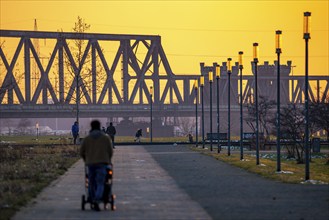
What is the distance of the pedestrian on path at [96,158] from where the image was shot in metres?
22.6

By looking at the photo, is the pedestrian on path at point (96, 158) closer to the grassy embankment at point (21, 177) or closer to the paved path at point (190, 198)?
the paved path at point (190, 198)

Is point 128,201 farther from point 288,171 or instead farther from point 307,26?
point 288,171

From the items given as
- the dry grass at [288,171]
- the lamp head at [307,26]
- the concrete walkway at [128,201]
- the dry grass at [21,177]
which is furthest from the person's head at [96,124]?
the lamp head at [307,26]

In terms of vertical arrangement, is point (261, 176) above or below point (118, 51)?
below

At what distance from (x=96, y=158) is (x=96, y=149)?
195 mm

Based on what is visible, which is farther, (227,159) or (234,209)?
(227,159)

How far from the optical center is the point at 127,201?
2522 centimetres

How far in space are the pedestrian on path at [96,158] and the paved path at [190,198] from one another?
0.44 m

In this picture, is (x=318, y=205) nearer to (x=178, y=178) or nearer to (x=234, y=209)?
(x=234, y=209)

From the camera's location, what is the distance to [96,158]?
74.9 feet

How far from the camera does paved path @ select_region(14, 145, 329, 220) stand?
22031 millimetres

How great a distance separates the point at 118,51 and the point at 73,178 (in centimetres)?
15105

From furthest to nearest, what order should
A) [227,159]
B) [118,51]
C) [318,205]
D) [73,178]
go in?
[118,51] → [227,159] → [73,178] → [318,205]

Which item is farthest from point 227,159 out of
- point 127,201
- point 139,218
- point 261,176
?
point 139,218
